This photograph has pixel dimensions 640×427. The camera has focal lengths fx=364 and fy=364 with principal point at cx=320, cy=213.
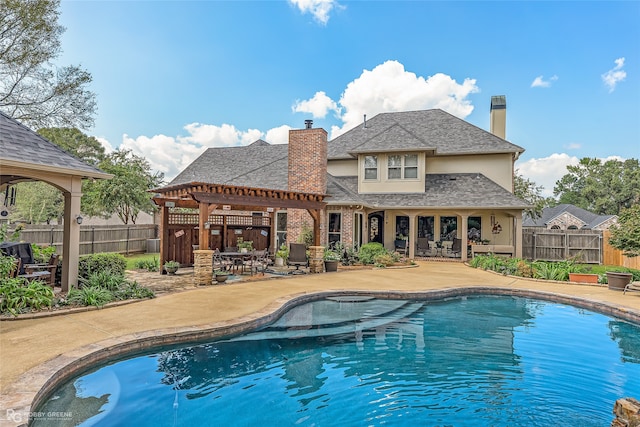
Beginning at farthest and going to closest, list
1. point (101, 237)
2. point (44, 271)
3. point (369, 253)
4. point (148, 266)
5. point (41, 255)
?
point (101, 237), point (369, 253), point (148, 266), point (41, 255), point (44, 271)

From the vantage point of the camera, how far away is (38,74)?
18.7 meters

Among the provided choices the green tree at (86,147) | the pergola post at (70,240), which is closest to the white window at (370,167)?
the pergola post at (70,240)

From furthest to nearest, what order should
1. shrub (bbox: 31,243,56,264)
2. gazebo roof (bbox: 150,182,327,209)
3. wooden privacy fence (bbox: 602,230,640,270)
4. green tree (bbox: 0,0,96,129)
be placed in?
wooden privacy fence (bbox: 602,230,640,270)
green tree (bbox: 0,0,96,129)
gazebo roof (bbox: 150,182,327,209)
shrub (bbox: 31,243,56,264)

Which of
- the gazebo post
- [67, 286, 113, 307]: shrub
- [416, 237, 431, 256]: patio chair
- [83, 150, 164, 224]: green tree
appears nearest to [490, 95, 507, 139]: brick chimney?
[416, 237, 431, 256]: patio chair

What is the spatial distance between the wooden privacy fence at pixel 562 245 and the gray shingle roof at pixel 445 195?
3156mm

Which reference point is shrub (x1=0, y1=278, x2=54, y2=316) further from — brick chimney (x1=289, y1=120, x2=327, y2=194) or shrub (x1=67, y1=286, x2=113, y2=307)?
brick chimney (x1=289, y1=120, x2=327, y2=194)

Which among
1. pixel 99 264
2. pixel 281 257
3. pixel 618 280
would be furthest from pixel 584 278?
pixel 99 264

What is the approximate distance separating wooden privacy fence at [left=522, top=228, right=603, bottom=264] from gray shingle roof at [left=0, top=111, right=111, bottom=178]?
19.7m

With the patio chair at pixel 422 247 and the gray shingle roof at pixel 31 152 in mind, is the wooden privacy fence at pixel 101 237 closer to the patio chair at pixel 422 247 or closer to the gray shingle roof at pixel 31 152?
the gray shingle roof at pixel 31 152

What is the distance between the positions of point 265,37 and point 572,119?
59.3 ft

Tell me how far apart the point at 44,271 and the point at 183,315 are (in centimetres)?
412

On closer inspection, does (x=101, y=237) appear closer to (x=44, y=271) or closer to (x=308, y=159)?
(x=44, y=271)

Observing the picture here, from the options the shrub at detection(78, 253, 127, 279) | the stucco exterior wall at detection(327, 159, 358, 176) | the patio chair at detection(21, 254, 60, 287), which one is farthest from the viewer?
the stucco exterior wall at detection(327, 159, 358, 176)

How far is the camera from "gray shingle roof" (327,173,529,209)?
55.5 ft
